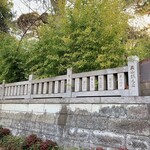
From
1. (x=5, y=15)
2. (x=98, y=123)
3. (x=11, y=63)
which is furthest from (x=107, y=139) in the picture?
(x=5, y=15)

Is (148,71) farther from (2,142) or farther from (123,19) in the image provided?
(2,142)

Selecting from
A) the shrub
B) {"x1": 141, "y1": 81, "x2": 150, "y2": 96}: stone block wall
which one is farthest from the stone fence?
the shrub

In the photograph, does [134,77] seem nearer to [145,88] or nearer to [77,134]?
[145,88]

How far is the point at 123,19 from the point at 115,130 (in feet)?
9.52

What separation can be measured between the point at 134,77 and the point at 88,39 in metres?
1.73

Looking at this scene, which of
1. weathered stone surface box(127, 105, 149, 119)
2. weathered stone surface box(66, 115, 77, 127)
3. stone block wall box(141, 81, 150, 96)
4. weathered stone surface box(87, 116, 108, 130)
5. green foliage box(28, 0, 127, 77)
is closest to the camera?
weathered stone surface box(127, 105, 149, 119)

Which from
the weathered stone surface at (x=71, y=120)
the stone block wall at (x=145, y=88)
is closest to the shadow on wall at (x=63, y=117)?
the weathered stone surface at (x=71, y=120)

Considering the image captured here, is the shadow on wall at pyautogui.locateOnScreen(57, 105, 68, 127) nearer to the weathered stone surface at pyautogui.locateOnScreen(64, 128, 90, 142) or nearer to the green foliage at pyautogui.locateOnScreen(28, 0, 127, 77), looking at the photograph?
the weathered stone surface at pyautogui.locateOnScreen(64, 128, 90, 142)

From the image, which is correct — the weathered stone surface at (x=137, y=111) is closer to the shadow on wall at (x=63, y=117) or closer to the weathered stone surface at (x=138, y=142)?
the weathered stone surface at (x=138, y=142)

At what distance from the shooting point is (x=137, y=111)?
3598 millimetres

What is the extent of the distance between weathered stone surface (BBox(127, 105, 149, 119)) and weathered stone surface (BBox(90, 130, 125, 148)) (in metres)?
0.44

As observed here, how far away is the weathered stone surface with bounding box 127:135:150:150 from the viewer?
3.35 m

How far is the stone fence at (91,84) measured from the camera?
12.7ft

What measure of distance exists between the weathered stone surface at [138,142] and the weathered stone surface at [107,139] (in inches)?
5.6
